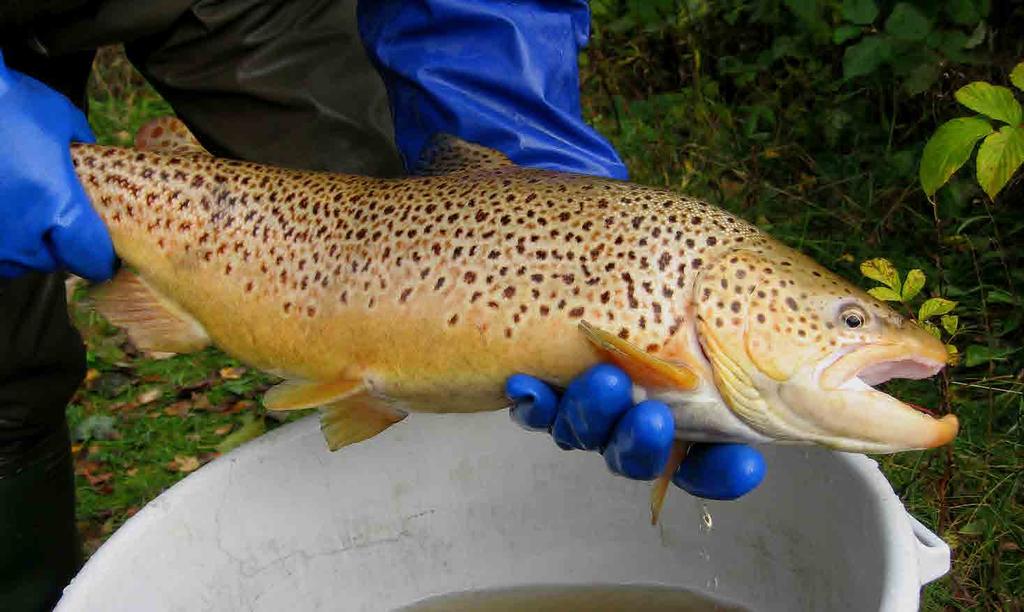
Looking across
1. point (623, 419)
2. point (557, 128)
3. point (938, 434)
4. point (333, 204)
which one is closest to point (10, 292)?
point (333, 204)

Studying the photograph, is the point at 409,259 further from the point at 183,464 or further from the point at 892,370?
the point at 183,464

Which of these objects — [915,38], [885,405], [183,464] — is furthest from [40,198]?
[915,38]

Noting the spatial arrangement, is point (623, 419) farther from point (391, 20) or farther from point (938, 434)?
point (391, 20)

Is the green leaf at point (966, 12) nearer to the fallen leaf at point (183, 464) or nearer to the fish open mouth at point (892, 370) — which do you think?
the fish open mouth at point (892, 370)

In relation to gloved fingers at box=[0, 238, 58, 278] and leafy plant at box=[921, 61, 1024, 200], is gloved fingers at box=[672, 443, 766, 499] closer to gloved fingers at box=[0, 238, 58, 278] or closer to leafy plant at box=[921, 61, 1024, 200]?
leafy plant at box=[921, 61, 1024, 200]

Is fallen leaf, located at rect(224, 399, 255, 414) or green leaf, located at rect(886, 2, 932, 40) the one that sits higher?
green leaf, located at rect(886, 2, 932, 40)

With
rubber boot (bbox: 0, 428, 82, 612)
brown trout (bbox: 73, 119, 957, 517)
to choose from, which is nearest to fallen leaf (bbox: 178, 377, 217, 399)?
rubber boot (bbox: 0, 428, 82, 612)
